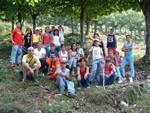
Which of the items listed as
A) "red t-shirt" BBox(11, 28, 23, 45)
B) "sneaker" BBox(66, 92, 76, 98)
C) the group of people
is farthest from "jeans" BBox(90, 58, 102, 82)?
"red t-shirt" BBox(11, 28, 23, 45)

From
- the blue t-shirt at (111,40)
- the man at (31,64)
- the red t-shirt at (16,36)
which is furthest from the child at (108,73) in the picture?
the red t-shirt at (16,36)

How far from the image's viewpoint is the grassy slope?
14.2 ft

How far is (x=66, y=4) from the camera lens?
379 inches

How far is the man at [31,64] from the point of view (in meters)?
5.61

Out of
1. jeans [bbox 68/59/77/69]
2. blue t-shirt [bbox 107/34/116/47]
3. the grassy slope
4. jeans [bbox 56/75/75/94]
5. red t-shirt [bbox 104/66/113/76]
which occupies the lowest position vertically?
the grassy slope

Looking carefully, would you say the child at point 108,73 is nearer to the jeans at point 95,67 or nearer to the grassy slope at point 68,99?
the jeans at point 95,67

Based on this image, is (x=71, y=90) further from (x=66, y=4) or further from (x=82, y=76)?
(x=66, y=4)

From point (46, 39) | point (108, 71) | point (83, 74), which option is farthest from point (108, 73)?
point (46, 39)

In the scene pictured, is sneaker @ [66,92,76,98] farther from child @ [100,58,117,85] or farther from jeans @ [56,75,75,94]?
child @ [100,58,117,85]

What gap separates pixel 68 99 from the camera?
4898 mm

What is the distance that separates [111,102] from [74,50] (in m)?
3.27

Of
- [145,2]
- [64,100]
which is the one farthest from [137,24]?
[64,100]

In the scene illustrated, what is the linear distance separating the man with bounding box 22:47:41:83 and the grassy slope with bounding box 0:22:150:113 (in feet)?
1.17

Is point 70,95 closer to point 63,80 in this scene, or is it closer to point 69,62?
point 63,80
